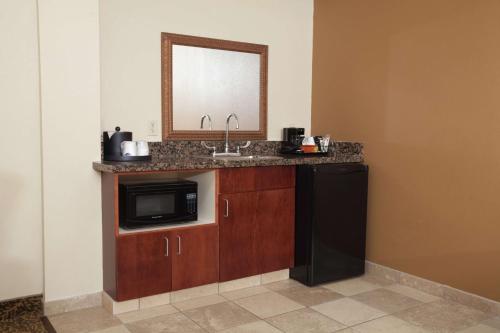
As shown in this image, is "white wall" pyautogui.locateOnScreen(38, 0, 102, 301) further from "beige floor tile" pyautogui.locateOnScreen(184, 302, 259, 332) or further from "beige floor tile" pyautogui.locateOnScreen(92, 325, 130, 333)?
"beige floor tile" pyautogui.locateOnScreen(184, 302, 259, 332)

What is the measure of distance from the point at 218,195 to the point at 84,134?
963 mm

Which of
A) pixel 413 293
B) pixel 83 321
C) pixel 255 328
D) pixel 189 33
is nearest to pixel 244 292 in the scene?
pixel 255 328

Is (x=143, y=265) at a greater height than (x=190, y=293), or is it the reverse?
(x=143, y=265)

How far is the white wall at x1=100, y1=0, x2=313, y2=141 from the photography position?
132 inches

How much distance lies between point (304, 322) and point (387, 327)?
0.49 m

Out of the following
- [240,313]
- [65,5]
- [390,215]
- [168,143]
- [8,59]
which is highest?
[65,5]

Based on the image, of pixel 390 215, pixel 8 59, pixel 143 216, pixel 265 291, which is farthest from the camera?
pixel 390 215

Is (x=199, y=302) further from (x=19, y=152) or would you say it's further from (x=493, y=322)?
(x=493, y=322)

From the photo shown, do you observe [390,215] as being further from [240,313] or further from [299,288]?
[240,313]

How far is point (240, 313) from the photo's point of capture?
3053 millimetres

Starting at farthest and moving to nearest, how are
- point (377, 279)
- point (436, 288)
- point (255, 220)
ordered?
point (377, 279) < point (255, 220) < point (436, 288)

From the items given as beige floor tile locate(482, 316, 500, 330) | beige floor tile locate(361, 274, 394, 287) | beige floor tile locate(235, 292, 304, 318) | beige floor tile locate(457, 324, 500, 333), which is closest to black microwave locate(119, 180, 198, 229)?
beige floor tile locate(235, 292, 304, 318)

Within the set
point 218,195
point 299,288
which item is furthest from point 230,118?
point 299,288

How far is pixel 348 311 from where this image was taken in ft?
10.2
